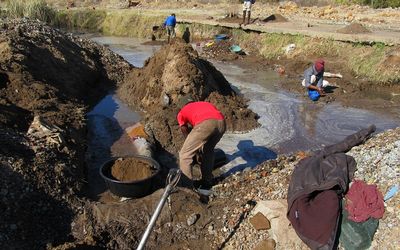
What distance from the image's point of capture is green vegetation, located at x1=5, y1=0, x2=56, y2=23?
877 inches

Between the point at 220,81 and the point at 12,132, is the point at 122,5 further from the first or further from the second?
the point at 12,132

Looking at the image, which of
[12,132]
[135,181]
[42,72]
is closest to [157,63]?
[42,72]

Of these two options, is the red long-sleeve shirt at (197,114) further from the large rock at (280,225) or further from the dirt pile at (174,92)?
the dirt pile at (174,92)

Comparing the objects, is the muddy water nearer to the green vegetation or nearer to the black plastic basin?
the black plastic basin

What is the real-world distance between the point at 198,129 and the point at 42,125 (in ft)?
9.37

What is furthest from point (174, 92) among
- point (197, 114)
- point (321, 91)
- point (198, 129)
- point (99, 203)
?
point (321, 91)

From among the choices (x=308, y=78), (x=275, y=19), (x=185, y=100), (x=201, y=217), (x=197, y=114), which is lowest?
(x=201, y=217)

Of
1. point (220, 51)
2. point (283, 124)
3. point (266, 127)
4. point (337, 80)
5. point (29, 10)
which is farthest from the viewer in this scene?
point (29, 10)

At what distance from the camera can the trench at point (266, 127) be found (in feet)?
25.4

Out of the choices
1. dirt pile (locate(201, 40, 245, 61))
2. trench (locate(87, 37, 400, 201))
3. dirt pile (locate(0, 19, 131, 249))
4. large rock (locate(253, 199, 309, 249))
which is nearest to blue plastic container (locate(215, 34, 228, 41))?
dirt pile (locate(201, 40, 245, 61))

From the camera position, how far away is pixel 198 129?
577cm

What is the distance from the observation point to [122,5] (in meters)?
32.4

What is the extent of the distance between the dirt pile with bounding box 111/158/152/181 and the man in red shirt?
0.56m

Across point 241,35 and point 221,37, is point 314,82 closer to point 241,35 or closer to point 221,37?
point 241,35
